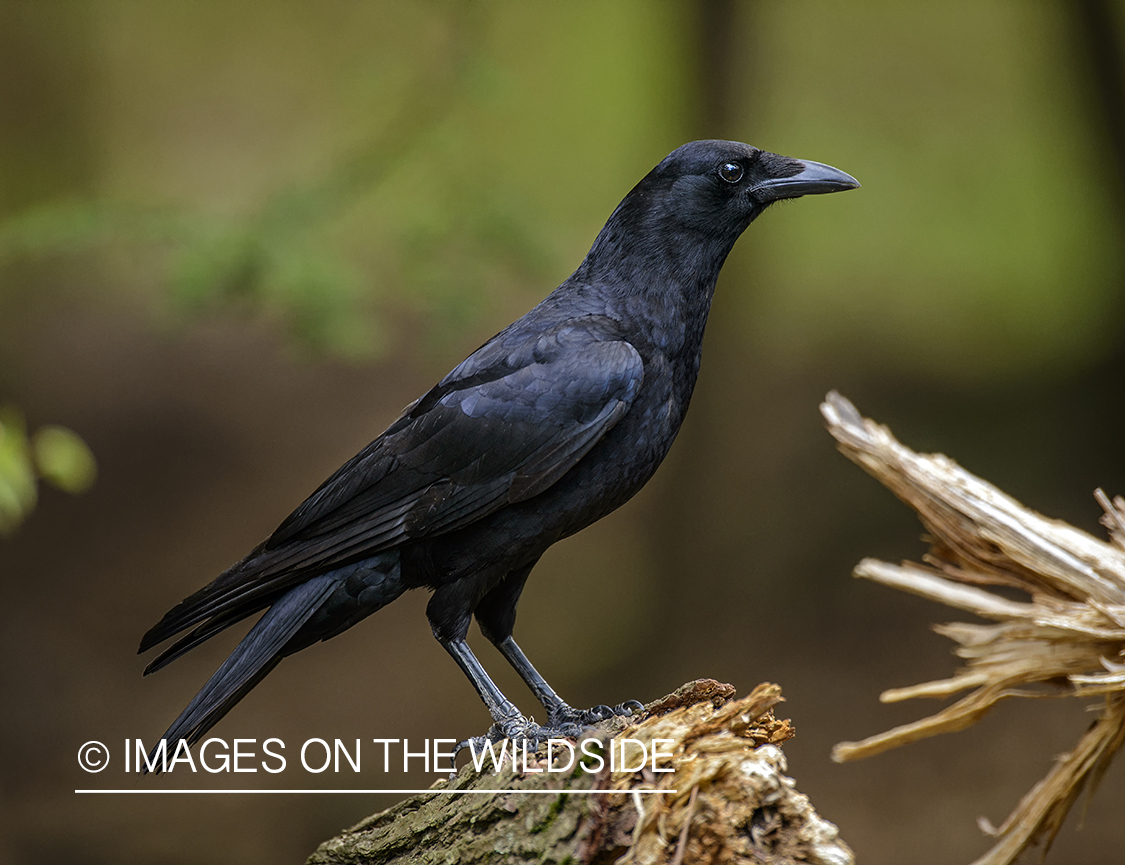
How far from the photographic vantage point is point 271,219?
4664mm

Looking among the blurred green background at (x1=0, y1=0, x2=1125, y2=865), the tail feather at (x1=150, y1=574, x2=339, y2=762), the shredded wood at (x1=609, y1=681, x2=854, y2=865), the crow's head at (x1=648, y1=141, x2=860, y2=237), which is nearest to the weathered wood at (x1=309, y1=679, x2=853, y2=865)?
the shredded wood at (x1=609, y1=681, x2=854, y2=865)

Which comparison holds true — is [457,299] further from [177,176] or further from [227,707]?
[177,176]

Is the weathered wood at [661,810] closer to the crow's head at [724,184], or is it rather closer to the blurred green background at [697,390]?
the crow's head at [724,184]

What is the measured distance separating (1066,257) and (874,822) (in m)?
4.28

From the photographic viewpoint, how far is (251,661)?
8.93 ft

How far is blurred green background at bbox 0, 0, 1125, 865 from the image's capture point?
607 centimetres

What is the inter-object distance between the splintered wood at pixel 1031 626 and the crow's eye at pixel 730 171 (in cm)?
110

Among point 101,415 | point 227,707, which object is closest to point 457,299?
point 227,707

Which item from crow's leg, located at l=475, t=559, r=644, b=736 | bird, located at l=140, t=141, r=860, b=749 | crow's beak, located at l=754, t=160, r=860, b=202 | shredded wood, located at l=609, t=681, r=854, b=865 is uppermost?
crow's beak, located at l=754, t=160, r=860, b=202

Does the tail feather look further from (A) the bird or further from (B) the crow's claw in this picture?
(B) the crow's claw

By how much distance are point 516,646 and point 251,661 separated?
0.83 meters

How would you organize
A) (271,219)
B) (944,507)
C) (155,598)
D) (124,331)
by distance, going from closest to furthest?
1. (944,507)
2. (271,219)
3. (155,598)
4. (124,331)

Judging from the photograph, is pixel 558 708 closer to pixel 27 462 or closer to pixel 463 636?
pixel 463 636

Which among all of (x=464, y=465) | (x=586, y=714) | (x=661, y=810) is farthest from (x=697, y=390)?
(x=661, y=810)
